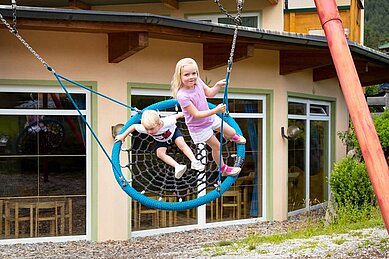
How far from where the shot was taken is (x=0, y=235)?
322 inches

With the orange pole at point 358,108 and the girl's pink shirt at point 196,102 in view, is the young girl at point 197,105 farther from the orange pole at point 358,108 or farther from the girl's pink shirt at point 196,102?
the orange pole at point 358,108

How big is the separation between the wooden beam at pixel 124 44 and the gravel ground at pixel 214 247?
99.9 inches

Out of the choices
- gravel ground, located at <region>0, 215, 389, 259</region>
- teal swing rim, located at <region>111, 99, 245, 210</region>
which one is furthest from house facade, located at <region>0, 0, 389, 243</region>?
teal swing rim, located at <region>111, 99, 245, 210</region>

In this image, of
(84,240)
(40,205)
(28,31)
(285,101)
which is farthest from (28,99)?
(285,101)

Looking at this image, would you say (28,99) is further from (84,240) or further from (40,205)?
(84,240)

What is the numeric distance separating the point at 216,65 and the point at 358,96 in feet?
16.3

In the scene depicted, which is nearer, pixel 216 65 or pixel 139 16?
pixel 139 16

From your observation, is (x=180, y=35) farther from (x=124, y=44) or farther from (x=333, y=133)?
(x=333, y=133)

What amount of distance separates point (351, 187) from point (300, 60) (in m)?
2.25

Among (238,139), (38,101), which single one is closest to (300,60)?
(38,101)

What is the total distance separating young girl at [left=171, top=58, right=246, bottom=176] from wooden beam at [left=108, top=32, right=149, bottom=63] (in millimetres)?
2337

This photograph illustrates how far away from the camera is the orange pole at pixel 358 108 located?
396cm

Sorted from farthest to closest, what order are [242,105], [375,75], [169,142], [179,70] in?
[375,75], [242,105], [169,142], [179,70]

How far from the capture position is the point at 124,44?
780 centimetres
